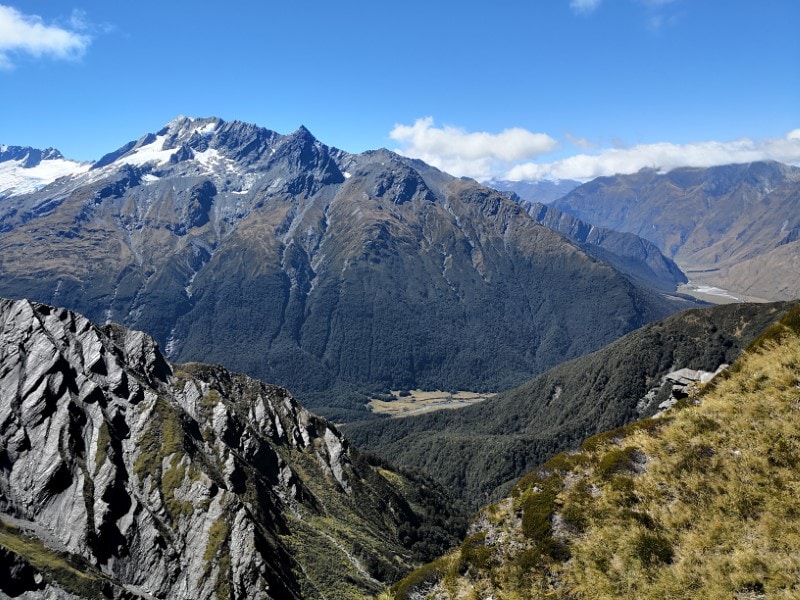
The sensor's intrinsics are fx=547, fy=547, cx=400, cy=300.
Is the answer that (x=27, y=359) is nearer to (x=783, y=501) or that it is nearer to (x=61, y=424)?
(x=61, y=424)

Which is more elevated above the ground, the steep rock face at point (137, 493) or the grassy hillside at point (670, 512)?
the grassy hillside at point (670, 512)

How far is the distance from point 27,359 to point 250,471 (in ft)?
213

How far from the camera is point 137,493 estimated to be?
126 m

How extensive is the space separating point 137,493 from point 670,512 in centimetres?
12809

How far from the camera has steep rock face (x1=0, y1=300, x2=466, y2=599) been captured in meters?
111

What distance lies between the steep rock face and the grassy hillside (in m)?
91.9

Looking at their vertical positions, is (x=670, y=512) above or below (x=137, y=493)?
above

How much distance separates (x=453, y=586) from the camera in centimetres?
3164

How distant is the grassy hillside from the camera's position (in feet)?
81.9

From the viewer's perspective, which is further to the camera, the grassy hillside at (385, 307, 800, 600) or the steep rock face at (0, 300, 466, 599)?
the steep rock face at (0, 300, 466, 599)

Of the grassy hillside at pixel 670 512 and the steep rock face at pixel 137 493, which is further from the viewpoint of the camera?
the steep rock face at pixel 137 493

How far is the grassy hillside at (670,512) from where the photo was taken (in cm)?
2497

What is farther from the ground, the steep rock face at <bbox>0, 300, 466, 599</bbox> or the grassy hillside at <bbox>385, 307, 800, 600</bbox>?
the grassy hillside at <bbox>385, 307, 800, 600</bbox>

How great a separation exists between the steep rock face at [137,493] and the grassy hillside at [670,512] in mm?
91911
